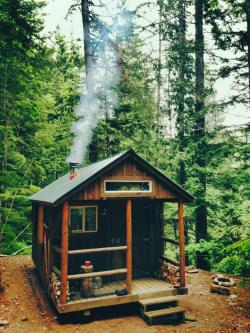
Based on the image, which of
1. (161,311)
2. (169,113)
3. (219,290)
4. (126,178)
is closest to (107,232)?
(126,178)

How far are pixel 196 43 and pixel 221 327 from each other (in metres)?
12.0

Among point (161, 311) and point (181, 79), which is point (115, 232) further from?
point (181, 79)

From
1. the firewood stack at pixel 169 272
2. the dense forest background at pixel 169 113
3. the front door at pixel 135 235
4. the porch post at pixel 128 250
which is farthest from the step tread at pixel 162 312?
the front door at pixel 135 235

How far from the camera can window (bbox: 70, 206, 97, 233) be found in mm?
10461

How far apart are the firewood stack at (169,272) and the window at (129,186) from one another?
2.90m

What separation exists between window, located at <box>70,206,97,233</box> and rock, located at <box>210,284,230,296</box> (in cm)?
479

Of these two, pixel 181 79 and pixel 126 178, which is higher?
pixel 181 79

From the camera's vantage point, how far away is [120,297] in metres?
8.62

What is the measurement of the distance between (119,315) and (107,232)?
2.83 meters

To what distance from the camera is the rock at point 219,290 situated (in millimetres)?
10465

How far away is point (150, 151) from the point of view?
699 inches

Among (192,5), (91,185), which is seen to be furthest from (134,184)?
(192,5)

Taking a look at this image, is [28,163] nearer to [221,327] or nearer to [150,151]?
[150,151]

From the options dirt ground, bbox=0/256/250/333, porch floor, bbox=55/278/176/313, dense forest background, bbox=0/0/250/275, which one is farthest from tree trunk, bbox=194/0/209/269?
porch floor, bbox=55/278/176/313
